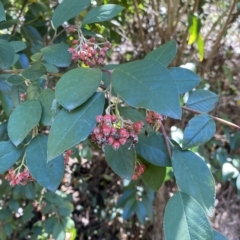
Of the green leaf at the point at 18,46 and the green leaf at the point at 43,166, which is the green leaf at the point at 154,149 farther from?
the green leaf at the point at 18,46

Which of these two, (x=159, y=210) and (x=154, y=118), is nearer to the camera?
(x=154, y=118)

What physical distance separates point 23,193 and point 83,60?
94 centimetres

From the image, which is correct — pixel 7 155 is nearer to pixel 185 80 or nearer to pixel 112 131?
pixel 112 131

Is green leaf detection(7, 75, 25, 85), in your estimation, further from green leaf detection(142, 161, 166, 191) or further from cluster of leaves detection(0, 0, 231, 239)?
green leaf detection(142, 161, 166, 191)

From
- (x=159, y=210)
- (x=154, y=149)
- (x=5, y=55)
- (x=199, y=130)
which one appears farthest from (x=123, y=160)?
(x=159, y=210)

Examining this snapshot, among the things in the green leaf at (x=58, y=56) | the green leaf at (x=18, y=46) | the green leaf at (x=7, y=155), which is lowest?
the green leaf at (x=7, y=155)

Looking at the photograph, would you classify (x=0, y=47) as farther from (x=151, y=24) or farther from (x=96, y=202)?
(x=96, y=202)

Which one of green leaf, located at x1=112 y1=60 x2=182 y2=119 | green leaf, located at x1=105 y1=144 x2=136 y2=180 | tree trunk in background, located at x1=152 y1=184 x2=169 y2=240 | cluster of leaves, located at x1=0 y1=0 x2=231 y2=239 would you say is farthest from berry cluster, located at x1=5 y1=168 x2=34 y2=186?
tree trunk in background, located at x1=152 y1=184 x2=169 y2=240

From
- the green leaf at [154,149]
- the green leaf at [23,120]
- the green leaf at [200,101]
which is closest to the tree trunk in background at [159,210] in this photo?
the green leaf at [200,101]

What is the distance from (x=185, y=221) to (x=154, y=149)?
0.49 feet

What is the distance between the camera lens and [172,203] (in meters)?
0.53

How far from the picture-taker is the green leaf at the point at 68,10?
70 centimetres

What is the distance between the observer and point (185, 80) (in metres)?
0.68

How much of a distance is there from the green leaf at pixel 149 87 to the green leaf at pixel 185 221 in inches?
5.6
